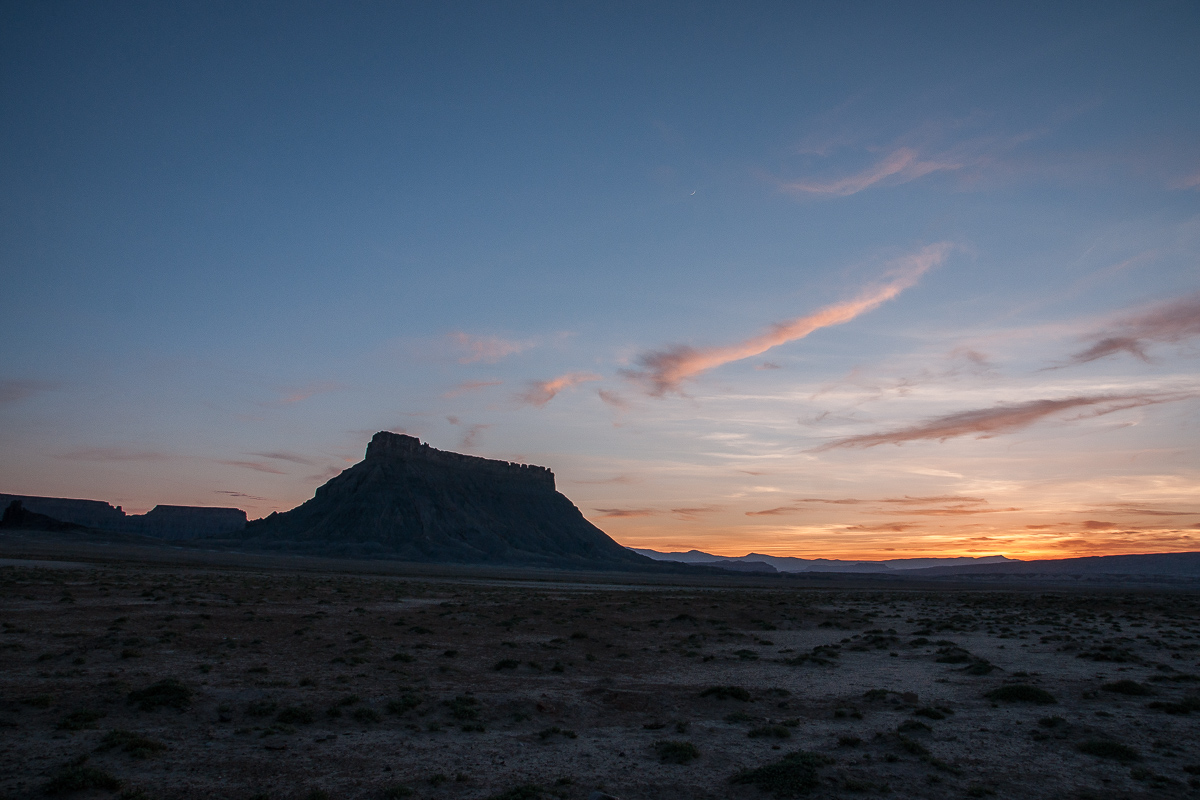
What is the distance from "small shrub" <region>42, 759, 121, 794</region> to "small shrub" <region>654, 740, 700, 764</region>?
803 centimetres

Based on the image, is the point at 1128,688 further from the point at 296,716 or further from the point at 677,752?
the point at 296,716

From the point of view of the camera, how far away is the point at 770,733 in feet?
40.5

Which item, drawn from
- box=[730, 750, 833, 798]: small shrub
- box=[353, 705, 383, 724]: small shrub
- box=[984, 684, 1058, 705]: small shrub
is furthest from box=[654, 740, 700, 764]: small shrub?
box=[984, 684, 1058, 705]: small shrub

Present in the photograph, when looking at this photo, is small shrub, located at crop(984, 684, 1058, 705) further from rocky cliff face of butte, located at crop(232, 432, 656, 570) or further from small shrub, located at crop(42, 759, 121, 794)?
rocky cliff face of butte, located at crop(232, 432, 656, 570)

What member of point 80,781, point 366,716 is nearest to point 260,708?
point 366,716

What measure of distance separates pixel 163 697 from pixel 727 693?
12.2 metres

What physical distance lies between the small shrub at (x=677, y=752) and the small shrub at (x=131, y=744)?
8232 mm

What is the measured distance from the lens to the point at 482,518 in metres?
144

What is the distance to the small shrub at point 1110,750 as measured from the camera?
1108 cm

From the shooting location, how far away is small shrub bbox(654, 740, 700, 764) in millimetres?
10836

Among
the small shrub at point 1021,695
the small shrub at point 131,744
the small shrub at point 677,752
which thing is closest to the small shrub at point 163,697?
the small shrub at point 131,744

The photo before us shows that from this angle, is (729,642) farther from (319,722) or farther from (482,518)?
(482,518)

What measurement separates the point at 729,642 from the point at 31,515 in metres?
171

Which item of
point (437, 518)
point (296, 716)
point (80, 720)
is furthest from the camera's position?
point (437, 518)
